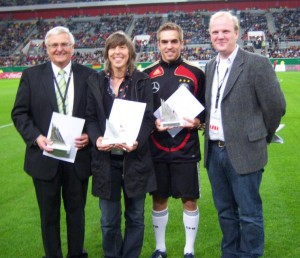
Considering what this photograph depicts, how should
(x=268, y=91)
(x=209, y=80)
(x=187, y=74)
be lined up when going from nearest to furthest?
(x=268, y=91) < (x=209, y=80) < (x=187, y=74)

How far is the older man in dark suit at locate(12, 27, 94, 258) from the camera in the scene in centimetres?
415

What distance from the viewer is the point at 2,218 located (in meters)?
6.21

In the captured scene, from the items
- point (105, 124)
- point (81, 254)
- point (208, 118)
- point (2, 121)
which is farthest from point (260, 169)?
point (2, 121)

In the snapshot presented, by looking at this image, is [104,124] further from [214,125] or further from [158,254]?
[158,254]

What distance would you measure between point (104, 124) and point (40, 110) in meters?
0.61

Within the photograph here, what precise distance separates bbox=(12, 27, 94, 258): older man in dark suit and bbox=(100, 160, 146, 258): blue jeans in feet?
1.05

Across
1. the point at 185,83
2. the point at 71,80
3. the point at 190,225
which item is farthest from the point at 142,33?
the point at 71,80

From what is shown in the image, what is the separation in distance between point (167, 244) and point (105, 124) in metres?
1.81

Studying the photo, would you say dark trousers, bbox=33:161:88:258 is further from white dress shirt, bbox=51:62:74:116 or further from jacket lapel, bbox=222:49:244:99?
jacket lapel, bbox=222:49:244:99

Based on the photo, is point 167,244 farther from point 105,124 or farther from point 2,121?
point 2,121

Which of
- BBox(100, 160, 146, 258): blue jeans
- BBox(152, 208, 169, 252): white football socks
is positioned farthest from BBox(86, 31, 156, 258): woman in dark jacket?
BBox(152, 208, 169, 252): white football socks

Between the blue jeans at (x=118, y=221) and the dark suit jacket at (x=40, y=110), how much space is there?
35 cm

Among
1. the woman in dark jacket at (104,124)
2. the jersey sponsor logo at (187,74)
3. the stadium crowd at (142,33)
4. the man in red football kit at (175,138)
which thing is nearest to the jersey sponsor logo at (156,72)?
the man in red football kit at (175,138)

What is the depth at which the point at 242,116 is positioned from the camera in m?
3.96
